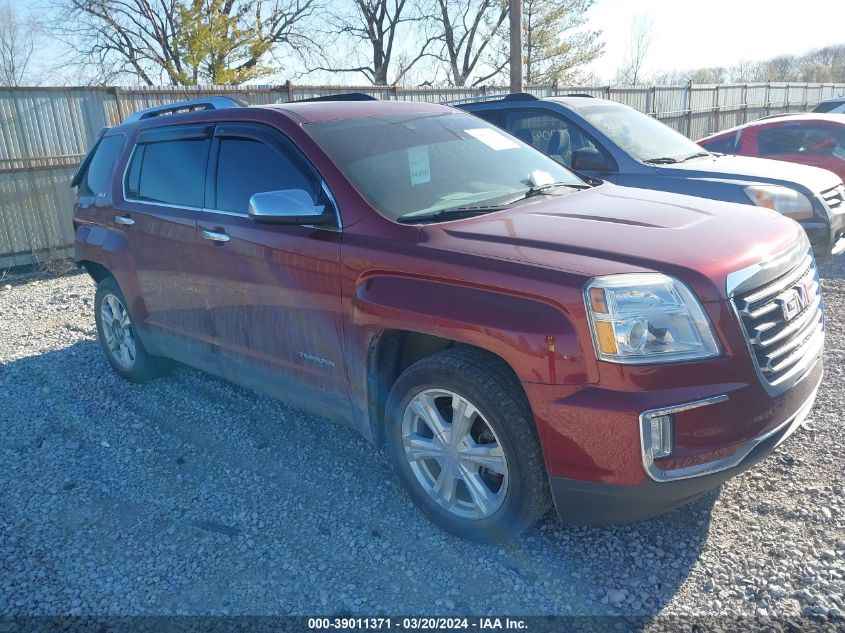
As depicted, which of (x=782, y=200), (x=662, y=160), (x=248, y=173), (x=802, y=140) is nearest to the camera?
(x=248, y=173)

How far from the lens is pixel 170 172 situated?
457 centimetres

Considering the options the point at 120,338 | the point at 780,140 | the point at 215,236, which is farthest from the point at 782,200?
the point at 120,338

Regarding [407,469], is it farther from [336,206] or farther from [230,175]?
[230,175]

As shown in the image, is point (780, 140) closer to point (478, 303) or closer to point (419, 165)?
point (419, 165)

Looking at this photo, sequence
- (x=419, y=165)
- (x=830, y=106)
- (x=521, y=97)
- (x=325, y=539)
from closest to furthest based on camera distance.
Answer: (x=325, y=539) < (x=419, y=165) < (x=521, y=97) < (x=830, y=106)

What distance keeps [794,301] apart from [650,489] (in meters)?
1.10

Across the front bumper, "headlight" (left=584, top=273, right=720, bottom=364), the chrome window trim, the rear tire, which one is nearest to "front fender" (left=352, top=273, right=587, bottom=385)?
"headlight" (left=584, top=273, right=720, bottom=364)

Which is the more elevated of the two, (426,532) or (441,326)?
(441,326)

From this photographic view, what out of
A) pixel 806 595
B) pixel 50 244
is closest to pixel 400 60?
pixel 50 244

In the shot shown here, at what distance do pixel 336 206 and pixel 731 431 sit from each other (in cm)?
203

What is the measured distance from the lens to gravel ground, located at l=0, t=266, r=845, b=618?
2.82 metres

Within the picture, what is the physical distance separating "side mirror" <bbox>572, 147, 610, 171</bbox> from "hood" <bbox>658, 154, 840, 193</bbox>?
52 cm

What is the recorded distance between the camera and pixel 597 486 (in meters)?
2.68

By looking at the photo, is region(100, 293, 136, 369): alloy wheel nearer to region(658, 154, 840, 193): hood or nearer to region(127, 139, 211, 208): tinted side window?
region(127, 139, 211, 208): tinted side window
